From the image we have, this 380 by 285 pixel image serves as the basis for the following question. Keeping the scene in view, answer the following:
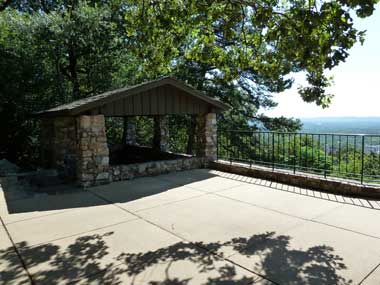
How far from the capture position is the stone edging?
5062 millimetres

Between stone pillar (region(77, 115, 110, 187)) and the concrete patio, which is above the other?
stone pillar (region(77, 115, 110, 187))

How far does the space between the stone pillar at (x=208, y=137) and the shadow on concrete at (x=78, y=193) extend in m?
1.35

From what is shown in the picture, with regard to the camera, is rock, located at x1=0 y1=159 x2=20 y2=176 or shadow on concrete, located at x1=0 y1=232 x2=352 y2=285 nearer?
shadow on concrete, located at x1=0 y1=232 x2=352 y2=285

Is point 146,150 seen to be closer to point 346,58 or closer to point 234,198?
point 234,198

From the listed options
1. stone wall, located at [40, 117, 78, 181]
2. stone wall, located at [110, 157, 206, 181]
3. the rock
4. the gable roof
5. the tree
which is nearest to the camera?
the tree

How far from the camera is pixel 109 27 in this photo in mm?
11000

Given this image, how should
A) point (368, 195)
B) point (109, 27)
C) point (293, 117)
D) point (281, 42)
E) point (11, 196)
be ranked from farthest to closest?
point (293, 117) < point (109, 27) < point (11, 196) < point (368, 195) < point (281, 42)

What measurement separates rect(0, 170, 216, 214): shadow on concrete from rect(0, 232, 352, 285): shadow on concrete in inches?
64.4

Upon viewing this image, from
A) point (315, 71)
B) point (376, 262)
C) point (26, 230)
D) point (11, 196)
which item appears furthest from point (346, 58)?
point (11, 196)

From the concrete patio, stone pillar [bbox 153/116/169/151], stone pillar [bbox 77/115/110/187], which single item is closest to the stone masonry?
stone pillar [bbox 153/116/169/151]

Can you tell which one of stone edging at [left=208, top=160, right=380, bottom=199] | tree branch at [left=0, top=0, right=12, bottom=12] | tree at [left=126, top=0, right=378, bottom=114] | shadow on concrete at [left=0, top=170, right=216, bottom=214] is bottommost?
shadow on concrete at [left=0, top=170, right=216, bottom=214]

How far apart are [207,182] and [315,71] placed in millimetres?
3189

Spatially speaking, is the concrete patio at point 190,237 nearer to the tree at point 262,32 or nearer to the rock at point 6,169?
the tree at point 262,32

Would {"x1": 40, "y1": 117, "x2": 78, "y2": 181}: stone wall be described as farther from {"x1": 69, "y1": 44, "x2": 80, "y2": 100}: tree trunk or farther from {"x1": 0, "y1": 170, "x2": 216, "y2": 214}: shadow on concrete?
{"x1": 69, "y1": 44, "x2": 80, "y2": 100}: tree trunk
